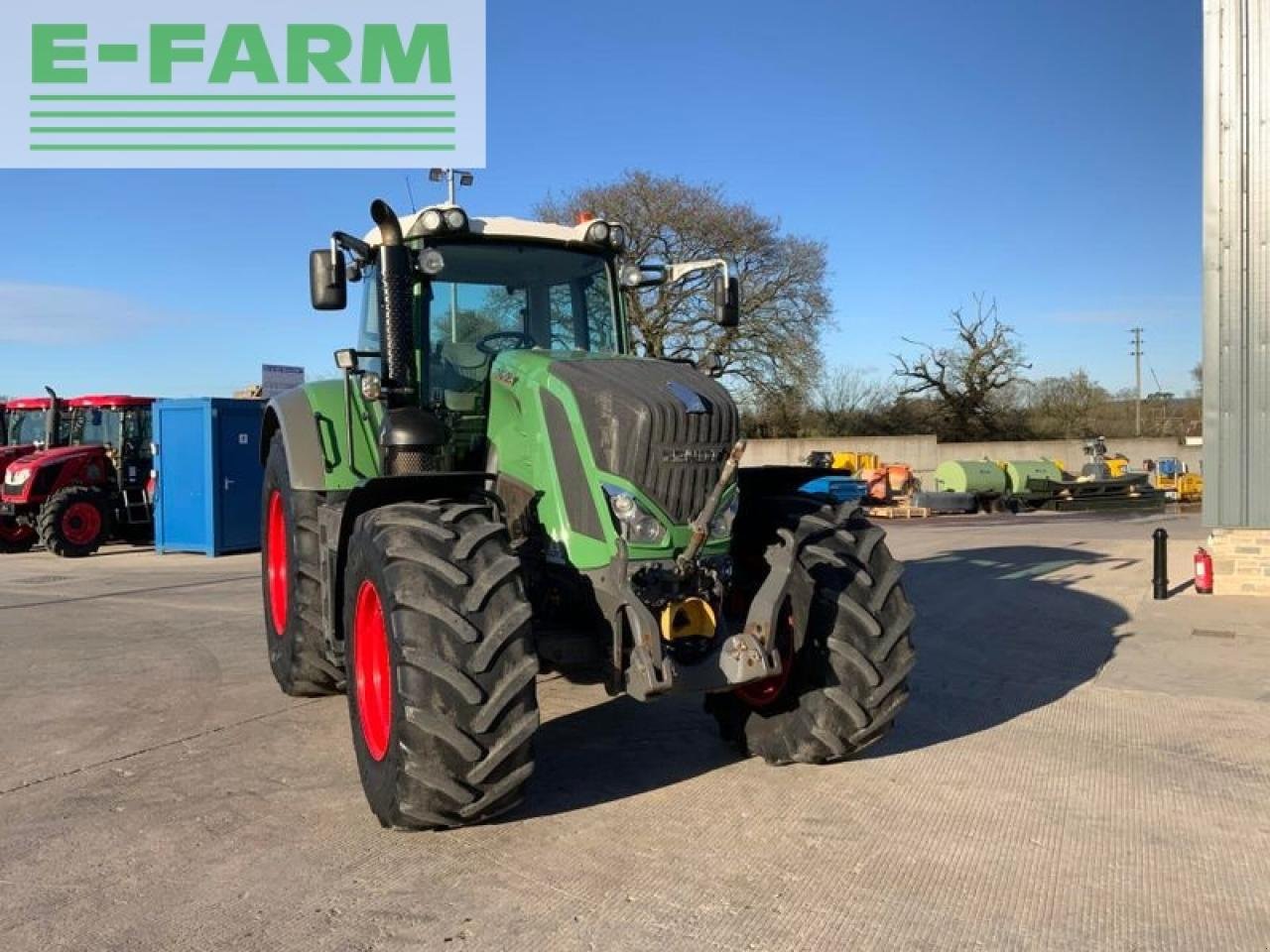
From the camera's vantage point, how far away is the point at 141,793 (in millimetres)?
4820

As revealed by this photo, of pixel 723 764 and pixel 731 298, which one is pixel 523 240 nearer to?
pixel 731 298

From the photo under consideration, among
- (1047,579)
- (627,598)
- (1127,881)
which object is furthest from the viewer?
(1047,579)

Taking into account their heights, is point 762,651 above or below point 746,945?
above

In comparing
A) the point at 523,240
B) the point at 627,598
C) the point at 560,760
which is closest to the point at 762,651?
the point at 627,598

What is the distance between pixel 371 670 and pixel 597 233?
2.61 m

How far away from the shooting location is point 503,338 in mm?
5727

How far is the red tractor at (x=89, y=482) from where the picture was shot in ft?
55.0

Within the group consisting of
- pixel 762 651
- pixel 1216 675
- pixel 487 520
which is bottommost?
pixel 1216 675

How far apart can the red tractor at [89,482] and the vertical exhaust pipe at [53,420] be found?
178 mm

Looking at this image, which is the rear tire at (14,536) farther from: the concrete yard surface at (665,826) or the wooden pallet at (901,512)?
the wooden pallet at (901,512)

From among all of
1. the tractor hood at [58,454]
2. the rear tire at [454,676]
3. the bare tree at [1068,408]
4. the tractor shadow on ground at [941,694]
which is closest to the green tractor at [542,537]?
the rear tire at [454,676]

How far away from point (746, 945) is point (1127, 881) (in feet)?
4.83

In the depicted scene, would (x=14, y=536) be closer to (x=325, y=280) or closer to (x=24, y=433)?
(x=24, y=433)

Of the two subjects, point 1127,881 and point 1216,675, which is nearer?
point 1127,881
